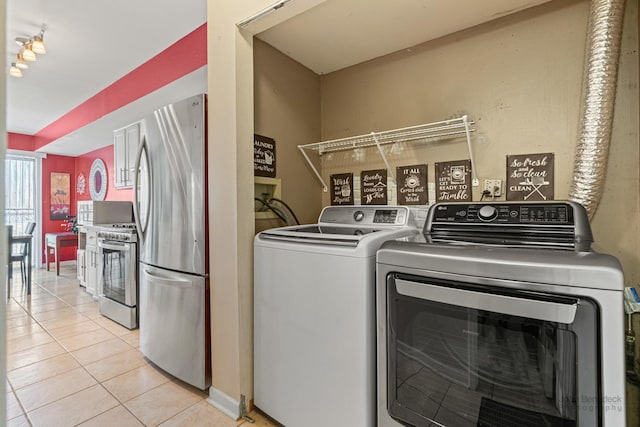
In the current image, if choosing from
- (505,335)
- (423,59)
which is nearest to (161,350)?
(505,335)

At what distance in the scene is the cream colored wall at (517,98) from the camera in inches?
51.6

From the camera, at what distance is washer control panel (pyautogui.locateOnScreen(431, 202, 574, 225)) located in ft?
3.91

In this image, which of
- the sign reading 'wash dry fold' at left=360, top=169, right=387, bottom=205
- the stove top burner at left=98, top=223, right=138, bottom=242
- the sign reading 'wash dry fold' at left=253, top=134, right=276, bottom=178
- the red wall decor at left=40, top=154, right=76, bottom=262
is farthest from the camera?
the red wall decor at left=40, top=154, right=76, bottom=262

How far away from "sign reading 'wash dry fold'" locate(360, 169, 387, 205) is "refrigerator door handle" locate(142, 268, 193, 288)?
4.30ft

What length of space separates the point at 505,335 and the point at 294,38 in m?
1.94

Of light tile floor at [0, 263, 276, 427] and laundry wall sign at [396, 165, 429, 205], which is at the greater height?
laundry wall sign at [396, 165, 429, 205]

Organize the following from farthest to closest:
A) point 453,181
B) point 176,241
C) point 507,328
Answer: point 176,241 → point 453,181 → point 507,328

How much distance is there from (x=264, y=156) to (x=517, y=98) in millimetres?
1502

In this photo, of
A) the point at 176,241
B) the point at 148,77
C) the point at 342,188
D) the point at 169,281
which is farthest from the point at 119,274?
the point at 342,188

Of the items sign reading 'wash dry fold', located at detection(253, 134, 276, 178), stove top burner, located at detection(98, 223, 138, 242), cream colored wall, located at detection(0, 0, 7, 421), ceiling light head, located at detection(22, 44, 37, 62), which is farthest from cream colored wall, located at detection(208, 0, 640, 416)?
ceiling light head, located at detection(22, 44, 37, 62)

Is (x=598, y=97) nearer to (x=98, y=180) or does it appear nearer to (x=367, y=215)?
(x=367, y=215)

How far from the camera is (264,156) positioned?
1911mm

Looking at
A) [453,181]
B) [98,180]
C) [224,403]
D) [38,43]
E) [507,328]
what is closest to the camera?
[507,328]

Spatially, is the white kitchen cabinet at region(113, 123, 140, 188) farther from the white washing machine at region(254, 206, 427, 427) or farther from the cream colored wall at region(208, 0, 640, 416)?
the white washing machine at region(254, 206, 427, 427)
